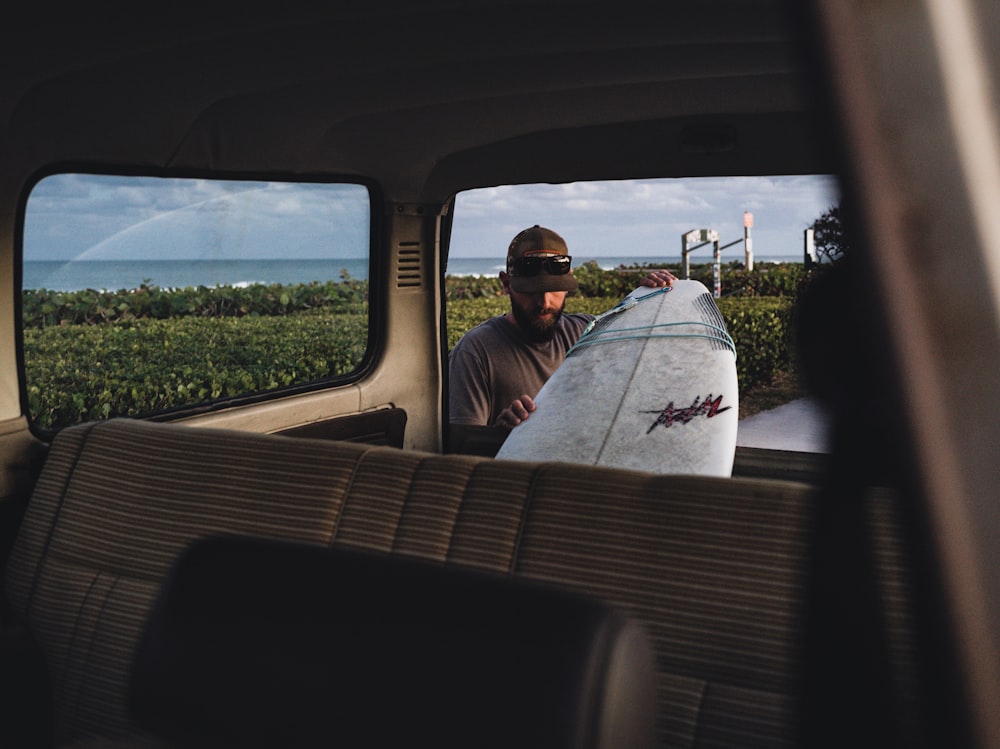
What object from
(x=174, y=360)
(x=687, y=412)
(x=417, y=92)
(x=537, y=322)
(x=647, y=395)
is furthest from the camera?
(x=537, y=322)

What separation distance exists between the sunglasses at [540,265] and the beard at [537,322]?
0.16 metres

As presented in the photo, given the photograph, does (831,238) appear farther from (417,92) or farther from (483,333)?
(483,333)

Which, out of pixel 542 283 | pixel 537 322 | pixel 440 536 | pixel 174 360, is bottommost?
pixel 440 536

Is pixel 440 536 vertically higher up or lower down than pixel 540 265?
lower down

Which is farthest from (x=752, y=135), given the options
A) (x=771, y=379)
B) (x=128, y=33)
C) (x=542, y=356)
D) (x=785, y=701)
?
(x=771, y=379)

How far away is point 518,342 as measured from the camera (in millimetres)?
4141

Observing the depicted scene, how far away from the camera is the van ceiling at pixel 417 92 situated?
7.72ft

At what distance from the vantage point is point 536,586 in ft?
2.13

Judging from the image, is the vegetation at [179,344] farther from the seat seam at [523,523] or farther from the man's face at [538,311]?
the seat seam at [523,523]

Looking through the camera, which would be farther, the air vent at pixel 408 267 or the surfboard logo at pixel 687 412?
the air vent at pixel 408 267

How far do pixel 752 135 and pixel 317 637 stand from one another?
2923mm

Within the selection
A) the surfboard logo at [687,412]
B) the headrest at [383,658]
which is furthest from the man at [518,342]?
the headrest at [383,658]

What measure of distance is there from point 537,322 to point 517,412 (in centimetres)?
45

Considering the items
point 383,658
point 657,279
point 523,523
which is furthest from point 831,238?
point 657,279
